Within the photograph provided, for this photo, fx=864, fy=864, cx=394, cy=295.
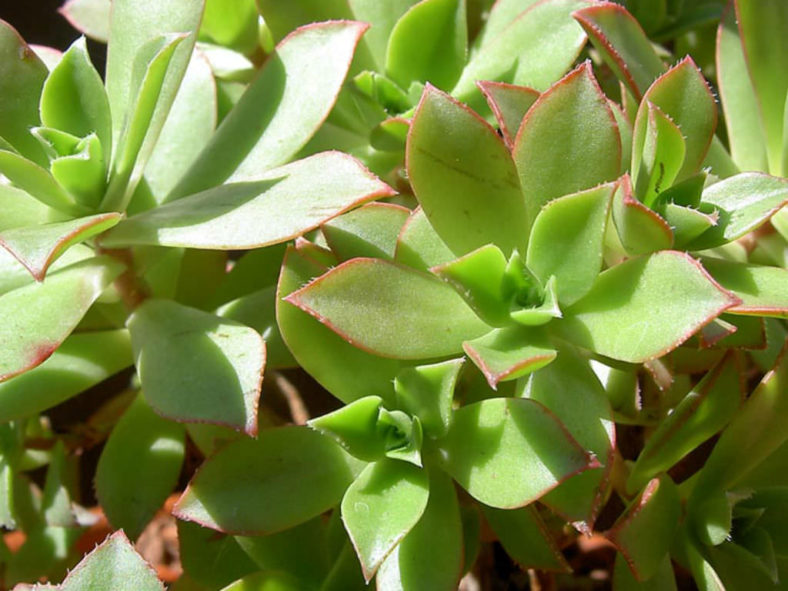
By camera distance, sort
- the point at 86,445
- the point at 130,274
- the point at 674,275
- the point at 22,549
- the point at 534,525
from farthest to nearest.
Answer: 1. the point at 86,445
2. the point at 22,549
3. the point at 130,274
4. the point at 534,525
5. the point at 674,275

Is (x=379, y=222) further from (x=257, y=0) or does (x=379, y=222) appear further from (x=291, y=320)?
(x=257, y=0)

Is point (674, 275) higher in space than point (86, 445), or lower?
higher

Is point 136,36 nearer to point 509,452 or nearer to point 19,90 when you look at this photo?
→ point 19,90

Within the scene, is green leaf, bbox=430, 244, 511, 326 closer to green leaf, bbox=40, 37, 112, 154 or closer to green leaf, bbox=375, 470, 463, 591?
green leaf, bbox=375, 470, 463, 591

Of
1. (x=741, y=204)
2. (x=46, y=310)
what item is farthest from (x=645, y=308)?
(x=46, y=310)

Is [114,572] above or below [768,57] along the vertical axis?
below

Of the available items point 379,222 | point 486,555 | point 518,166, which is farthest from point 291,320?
point 486,555

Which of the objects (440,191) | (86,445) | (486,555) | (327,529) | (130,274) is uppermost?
(440,191)
